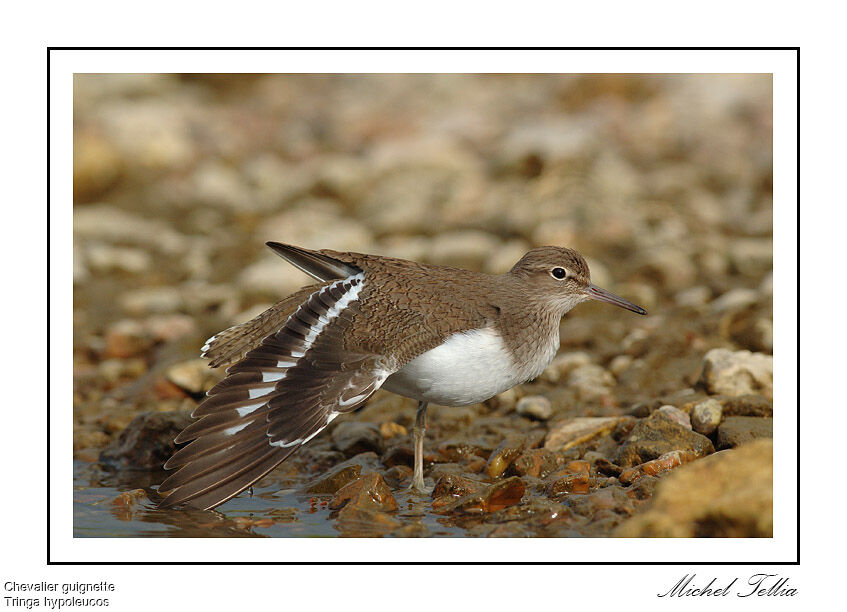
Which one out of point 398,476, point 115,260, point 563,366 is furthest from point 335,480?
point 115,260

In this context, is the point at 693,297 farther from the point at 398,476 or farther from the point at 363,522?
the point at 363,522

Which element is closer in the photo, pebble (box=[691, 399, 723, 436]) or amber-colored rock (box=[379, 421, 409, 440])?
pebble (box=[691, 399, 723, 436])

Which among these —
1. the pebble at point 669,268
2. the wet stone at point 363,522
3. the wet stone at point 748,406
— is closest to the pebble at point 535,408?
the wet stone at point 748,406

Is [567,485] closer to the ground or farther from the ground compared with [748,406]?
closer to the ground

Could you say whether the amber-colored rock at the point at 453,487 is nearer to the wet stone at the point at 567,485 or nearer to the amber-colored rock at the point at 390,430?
the wet stone at the point at 567,485

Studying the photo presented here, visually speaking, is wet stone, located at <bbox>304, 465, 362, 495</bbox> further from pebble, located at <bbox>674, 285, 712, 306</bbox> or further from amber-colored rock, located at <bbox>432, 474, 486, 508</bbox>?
pebble, located at <bbox>674, 285, 712, 306</bbox>

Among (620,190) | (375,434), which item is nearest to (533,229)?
(620,190)

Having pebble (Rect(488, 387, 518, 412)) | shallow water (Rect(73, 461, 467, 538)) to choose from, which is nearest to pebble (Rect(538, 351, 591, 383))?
pebble (Rect(488, 387, 518, 412))

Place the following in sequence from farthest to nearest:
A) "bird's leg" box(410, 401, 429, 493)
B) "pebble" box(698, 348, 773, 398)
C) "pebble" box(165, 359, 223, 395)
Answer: "pebble" box(165, 359, 223, 395), "pebble" box(698, 348, 773, 398), "bird's leg" box(410, 401, 429, 493)
